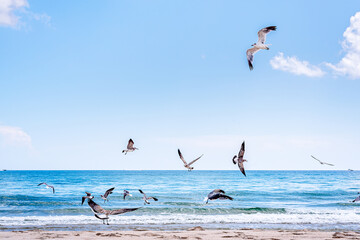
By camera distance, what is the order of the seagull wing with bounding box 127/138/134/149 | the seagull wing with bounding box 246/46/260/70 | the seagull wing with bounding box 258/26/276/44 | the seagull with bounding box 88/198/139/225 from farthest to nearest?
the seagull wing with bounding box 127/138/134/149, the seagull wing with bounding box 246/46/260/70, the seagull wing with bounding box 258/26/276/44, the seagull with bounding box 88/198/139/225

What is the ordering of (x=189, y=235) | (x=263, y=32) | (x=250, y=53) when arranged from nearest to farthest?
(x=263, y=32) → (x=250, y=53) → (x=189, y=235)

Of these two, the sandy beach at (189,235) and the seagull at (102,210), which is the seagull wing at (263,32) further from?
the seagull at (102,210)

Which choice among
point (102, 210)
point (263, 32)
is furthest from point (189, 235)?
point (263, 32)

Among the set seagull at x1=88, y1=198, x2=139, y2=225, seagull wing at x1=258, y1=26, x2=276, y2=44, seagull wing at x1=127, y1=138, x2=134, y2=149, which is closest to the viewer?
seagull at x1=88, y1=198, x2=139, y2=225

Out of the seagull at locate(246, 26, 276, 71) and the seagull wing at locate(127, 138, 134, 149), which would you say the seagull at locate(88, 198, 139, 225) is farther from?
the seagull at locate(246, 26, 276, 71)

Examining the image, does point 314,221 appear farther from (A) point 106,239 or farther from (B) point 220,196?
(A) point 106,239

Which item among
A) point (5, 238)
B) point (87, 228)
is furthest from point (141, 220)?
point (5, 238)

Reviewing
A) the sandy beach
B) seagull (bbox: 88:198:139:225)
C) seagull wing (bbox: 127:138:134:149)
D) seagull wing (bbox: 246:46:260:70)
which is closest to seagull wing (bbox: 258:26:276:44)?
seagull wing (bbox: 246:46:260:70)

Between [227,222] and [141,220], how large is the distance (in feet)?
12.8

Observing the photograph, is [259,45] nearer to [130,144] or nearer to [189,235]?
[130,144]

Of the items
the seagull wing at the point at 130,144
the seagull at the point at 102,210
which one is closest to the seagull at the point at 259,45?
the seagull wing at the point at 130,144

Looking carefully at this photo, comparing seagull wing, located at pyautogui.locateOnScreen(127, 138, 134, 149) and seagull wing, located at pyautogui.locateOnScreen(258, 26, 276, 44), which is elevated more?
seagull wing, located at pyautogui.locateOnScreen(258, 26, 276, 44)

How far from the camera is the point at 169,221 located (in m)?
15.6

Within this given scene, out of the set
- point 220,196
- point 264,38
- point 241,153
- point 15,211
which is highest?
point 264,38
